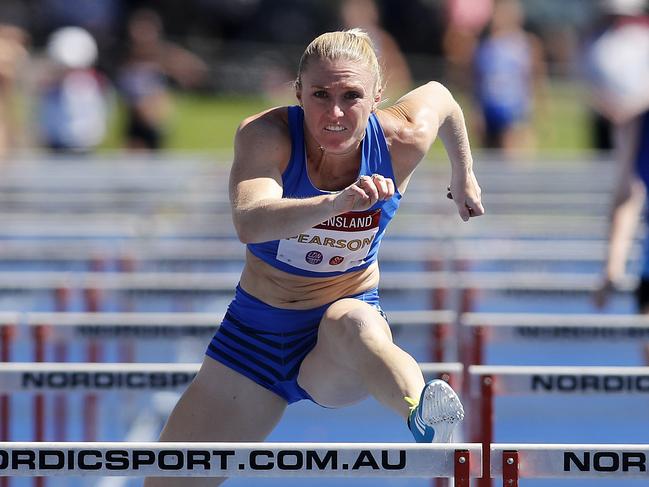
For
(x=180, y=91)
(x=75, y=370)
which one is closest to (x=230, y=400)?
(x=75, y=370)

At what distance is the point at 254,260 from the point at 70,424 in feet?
12.7

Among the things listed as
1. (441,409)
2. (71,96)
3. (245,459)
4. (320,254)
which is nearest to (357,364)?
(320,254)

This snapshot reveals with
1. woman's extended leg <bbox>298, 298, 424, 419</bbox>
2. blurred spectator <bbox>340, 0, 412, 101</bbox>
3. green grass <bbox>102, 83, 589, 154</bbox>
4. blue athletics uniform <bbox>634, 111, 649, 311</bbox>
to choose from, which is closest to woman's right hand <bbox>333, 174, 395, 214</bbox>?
woman's extended leg <bbox>298, 298, 424, 419</bbox>

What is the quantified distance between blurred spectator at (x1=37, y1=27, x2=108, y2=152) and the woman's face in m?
10.8

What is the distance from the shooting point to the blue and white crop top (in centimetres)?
410

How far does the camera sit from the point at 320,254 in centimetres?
423

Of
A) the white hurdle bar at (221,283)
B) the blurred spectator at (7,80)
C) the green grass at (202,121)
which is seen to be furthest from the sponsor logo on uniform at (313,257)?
the green grass at (202,121)

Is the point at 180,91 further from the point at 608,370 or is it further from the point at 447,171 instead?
the point at 608,370

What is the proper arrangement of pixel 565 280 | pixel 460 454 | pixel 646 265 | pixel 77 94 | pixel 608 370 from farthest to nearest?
1. pixel 77 94
2. pixel 565 280
3. pixel 646 265
4. pixel 608 370
5. pixel 460 454

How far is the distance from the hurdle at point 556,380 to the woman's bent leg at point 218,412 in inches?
27.7

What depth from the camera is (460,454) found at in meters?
3.55

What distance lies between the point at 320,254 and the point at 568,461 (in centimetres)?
106

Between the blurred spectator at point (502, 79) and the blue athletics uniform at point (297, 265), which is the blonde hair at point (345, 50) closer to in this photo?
the blue athletics uniform at point (297, 265)

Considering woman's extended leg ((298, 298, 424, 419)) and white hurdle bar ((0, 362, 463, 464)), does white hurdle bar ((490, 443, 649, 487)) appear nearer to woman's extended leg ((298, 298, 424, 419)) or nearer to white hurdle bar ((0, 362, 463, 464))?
woman's extended leg ((298, 298, 424, 419))
